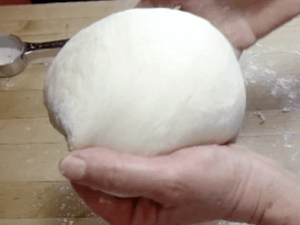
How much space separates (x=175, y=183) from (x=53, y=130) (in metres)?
0.73

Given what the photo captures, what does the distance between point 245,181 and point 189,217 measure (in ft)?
0.51

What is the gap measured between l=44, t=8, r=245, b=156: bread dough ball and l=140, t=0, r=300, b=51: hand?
1.25 ft

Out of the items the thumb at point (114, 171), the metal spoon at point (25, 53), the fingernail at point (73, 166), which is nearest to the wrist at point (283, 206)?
the thumb at point (114, 171)

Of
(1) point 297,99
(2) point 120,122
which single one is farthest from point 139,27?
(1) point 297,99

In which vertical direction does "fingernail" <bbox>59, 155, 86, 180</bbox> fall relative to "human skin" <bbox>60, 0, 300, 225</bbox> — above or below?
above

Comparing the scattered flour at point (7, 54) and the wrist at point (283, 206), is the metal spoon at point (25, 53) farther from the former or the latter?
the wrist at point (283, 206)

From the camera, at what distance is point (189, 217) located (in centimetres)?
67

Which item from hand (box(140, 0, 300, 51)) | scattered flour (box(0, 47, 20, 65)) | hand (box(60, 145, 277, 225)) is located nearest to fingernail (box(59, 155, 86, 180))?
hand (box(60, 145, 277, 225))

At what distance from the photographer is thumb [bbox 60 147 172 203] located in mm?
539

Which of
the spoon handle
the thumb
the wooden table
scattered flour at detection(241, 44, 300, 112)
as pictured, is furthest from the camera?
the spoon handle

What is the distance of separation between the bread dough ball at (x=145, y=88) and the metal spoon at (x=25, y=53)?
62cm

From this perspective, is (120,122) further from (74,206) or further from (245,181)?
(74,206)

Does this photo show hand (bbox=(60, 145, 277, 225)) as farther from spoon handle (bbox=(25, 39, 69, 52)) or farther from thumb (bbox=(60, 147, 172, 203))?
spoon handle (bbox=(25, 39, 69, 52))

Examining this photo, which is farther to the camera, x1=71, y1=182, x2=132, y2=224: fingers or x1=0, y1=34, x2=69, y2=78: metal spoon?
x1=0, y1=34, x2=69, y2=78: metal spoon
